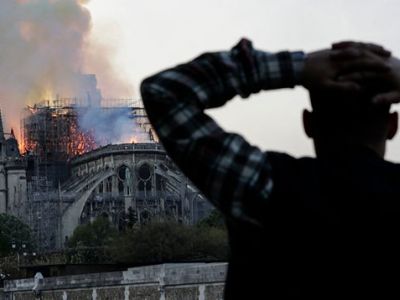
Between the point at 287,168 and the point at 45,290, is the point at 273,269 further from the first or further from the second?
the point at 45,290

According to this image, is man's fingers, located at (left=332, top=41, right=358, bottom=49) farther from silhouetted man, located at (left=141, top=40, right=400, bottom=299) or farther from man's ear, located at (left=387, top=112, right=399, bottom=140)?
man's ear, located at (left=387, top=112, right=399, bottom=140)

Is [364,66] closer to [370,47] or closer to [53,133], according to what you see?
[370,47]

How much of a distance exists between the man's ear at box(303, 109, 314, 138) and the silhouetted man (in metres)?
0.11

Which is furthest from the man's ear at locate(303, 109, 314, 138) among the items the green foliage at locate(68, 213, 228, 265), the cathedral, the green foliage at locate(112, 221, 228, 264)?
the cathedral

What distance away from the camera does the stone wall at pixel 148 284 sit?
35406 mm

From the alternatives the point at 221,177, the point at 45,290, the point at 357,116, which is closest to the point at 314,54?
the point at 357,116

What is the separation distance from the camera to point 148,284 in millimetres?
37312

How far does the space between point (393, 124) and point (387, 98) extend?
0.22 meters

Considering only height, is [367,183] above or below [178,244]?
below

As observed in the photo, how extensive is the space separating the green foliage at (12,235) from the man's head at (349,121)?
81674mm

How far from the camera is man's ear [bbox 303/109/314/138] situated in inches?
126

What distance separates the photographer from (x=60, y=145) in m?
116

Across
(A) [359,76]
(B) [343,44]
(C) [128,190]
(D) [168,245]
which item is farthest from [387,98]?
(C) [128,190]

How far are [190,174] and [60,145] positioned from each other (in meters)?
114
